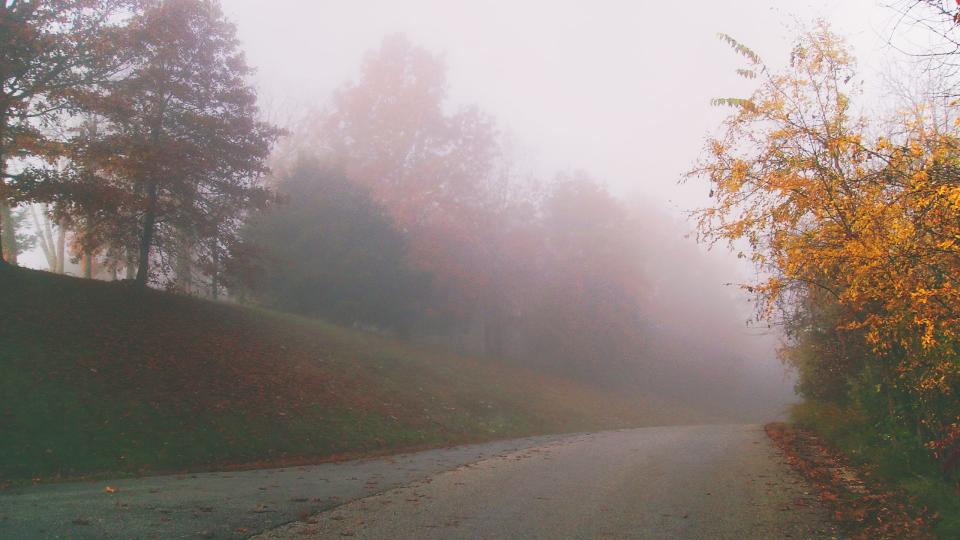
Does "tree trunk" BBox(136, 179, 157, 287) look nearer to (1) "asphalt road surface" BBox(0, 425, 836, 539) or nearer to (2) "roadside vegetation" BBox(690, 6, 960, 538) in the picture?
(1) "asphalt road surface" BBox(0, 425, 836, 539)

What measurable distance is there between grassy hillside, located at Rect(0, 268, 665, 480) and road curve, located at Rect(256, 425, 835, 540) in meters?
5.36

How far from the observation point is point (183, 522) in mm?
6934

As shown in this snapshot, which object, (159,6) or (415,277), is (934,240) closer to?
(159,6)

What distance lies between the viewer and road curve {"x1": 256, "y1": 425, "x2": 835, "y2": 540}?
674 centimetres

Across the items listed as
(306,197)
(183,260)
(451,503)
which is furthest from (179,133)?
(451,503)

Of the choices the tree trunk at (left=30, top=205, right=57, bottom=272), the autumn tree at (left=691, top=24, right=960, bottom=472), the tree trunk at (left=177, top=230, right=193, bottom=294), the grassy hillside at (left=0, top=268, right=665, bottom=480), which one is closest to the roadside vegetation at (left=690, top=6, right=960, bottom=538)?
the autumn tree at (left=691, top=24, right=960, bottom=472)

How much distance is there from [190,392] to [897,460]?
14002 mm

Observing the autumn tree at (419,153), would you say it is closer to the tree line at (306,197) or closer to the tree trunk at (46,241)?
the tree line at (306,197)

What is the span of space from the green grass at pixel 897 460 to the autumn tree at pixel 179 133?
17.9 metres

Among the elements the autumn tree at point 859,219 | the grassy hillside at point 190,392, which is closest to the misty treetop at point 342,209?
the grassy hillside at point 190,392

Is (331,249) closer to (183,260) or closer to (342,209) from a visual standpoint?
(342,209)

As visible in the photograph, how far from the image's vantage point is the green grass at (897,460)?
6967 millimetres

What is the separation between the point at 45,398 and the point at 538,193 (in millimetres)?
33096

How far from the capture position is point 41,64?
17422 mm
